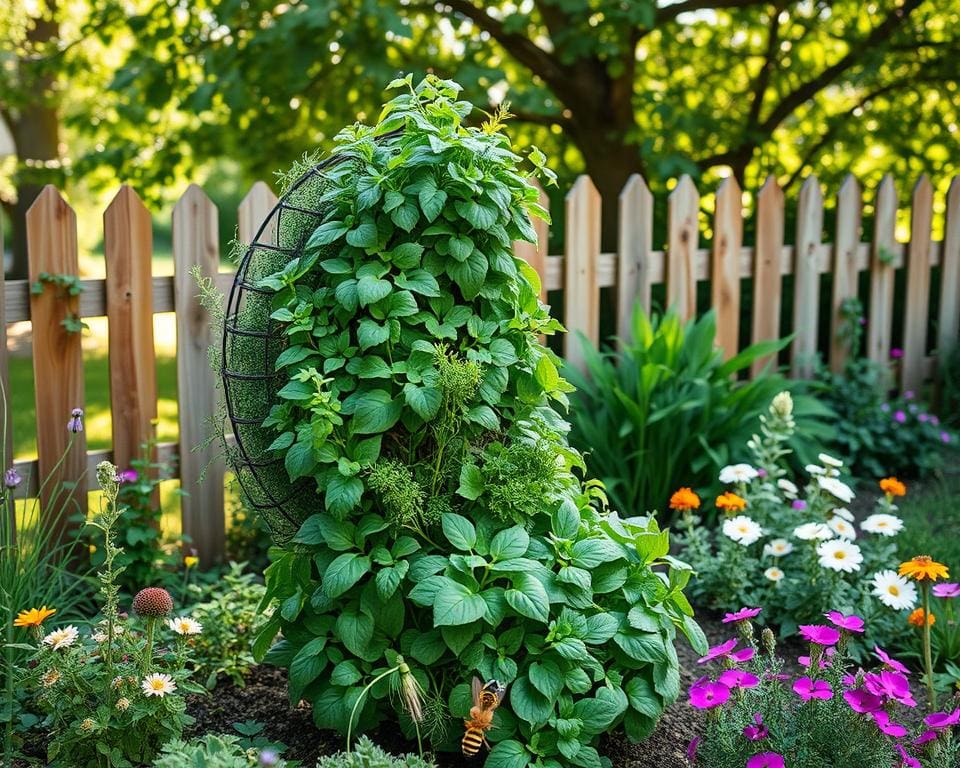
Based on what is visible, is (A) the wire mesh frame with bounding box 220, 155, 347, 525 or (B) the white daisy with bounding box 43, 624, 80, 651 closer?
(B) the white daisy with bounding box 43, 624, 80, 651

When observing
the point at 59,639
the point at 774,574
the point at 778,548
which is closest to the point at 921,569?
the point at 774,574

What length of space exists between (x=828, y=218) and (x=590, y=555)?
17.0 feet

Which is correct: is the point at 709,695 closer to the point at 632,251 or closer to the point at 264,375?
the point at 264,375

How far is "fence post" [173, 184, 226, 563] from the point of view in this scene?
410cm

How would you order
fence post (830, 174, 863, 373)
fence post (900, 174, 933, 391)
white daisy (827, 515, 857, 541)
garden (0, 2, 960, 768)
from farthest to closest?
fence post (900, 174, 933, 391) → fence post (830, 174, 863, 373) → white daisy (827, 515, 857, 541) → garden (0, 2, 960, 768)

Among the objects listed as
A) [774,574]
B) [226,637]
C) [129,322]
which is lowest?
[226,637]

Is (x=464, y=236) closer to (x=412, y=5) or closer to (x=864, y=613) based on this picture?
(x=864, y=613)

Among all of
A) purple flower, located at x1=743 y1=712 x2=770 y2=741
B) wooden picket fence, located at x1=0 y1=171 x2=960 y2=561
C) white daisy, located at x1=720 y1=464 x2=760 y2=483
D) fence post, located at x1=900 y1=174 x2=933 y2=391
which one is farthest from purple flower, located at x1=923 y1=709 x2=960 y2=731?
fence post, located at x1=900 y1=174 x2=933 y2=391

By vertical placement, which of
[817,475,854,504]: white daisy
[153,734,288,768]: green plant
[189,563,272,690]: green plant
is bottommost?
[189,563,272,690]: green plant

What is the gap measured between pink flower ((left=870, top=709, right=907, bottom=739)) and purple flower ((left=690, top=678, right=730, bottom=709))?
327 mm

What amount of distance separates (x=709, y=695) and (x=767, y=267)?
381cm

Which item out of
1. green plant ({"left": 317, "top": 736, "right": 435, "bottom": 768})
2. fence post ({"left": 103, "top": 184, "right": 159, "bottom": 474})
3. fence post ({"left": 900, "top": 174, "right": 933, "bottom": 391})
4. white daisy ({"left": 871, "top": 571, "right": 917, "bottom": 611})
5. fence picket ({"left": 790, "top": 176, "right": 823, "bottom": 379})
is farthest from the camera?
fence post ({"left": 900, "top": 174, "right": 933, "bottom": 391})

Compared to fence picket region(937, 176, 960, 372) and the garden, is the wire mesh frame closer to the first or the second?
the garden

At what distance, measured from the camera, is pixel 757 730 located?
2.47m
